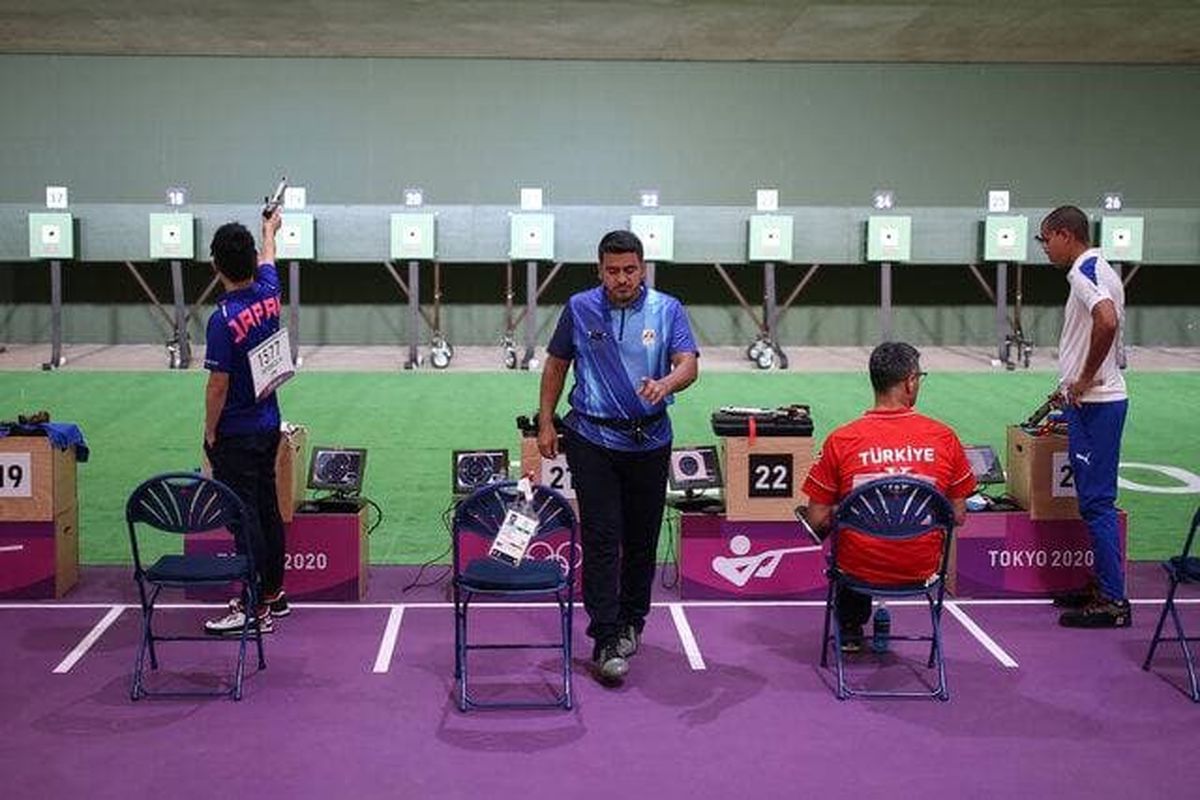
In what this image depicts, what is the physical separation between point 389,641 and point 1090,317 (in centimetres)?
336

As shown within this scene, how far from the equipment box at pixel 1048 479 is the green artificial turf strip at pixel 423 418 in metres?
1.17

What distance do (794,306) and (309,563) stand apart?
506 inches

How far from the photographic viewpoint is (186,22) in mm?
16266

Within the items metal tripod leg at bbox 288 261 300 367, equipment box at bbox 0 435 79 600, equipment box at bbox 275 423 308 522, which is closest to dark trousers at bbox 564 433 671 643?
equipment box at bbox 275 423 308 522

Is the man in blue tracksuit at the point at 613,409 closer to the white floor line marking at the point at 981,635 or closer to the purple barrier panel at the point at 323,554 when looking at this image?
the purple barrier panel at the point at 323,554

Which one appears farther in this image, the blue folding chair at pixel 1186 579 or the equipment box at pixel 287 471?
the equipment box at pixel 287 471

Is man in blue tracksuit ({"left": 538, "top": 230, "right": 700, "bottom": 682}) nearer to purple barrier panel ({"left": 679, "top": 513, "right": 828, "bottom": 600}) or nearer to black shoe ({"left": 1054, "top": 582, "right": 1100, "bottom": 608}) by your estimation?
purple barrier panel ({"left": 679, "top": 513, "right": 828, "bottom": 600})

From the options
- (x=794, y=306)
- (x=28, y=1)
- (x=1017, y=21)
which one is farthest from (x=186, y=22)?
(x=1017, y=21)

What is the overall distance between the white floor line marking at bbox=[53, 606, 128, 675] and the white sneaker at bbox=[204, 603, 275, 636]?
1.47ft

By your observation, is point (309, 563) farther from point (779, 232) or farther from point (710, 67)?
point (710, 67)

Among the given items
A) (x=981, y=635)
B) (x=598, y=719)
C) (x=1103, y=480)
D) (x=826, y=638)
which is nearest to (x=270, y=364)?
(x=598, y=719)

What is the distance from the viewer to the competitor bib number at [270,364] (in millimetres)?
5848

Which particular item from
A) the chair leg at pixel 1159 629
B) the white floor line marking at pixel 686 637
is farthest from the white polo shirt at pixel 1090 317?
the white floor line marking at pixel 686 637

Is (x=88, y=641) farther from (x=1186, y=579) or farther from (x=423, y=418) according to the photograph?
(x=423, y=418)
